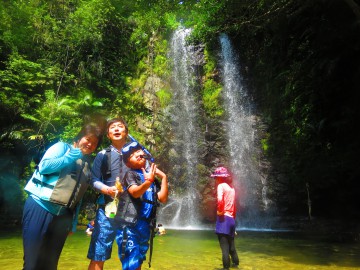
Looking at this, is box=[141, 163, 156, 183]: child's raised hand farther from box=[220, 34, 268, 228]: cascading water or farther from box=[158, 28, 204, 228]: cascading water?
box=[220, 34, 268, 228]: cascading water

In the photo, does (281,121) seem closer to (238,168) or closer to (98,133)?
(238,168)

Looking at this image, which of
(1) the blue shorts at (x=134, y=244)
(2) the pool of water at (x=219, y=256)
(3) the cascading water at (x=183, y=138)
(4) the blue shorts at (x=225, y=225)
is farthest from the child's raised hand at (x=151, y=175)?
(3) the cascading water at (x=183, y=138)

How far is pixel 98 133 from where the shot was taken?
3.27 meters

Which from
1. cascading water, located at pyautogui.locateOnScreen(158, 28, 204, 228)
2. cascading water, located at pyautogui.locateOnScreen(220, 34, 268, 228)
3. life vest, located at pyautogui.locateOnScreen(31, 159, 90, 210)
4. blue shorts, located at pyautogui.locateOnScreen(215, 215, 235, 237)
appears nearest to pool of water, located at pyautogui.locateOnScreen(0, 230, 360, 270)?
blue shorts, located at pyautogui.locateOnScreen(215, 215, 235, 237)

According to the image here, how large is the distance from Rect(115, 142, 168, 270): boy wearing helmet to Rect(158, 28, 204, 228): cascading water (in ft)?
39.0

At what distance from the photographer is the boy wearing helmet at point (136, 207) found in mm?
2844

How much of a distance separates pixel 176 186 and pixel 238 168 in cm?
341

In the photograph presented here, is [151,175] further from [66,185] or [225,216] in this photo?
[225,216]

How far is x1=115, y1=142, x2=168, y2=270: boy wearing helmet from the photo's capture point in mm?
2844

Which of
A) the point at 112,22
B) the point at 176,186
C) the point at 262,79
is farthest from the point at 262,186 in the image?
the point at 112,22

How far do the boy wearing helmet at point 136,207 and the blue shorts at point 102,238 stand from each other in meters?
0.24

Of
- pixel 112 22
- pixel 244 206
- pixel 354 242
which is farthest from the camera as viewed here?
pixel 112 22

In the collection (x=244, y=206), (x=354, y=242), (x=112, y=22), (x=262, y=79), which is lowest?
(x=354, y=242)

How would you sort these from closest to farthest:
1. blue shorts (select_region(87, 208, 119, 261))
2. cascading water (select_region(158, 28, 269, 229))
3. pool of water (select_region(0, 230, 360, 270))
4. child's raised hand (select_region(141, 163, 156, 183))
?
child's raised hand (select_region(141, 163, 156, 183))
blue shorts (select_region(87, 208, 119, 261))
pool of water (select_region(0, 230, 360, 270))
cascading water (select_region(158, 28, 269, 229))
